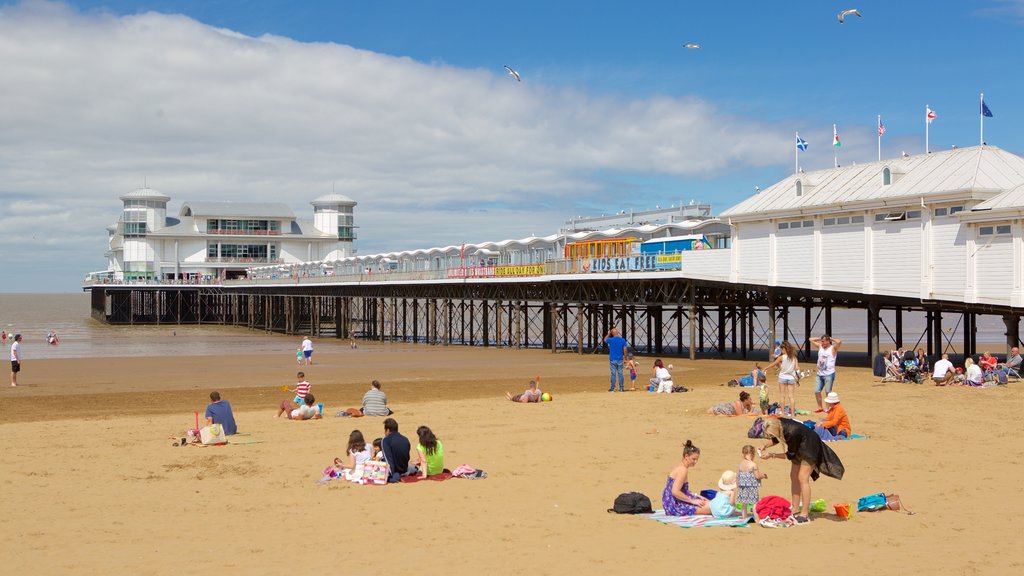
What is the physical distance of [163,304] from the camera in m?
93.3

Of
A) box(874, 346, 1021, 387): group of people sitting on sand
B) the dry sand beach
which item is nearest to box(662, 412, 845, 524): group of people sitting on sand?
the dry sand beach

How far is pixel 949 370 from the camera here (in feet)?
69.6

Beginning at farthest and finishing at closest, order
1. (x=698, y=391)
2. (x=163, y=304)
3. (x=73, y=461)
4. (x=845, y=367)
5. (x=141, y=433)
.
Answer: (x=163, y=304) < (x=845, y=367) < (x=698, y=391) < (x=141, y=433) < (x=73, y=461)

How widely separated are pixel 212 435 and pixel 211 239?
83.7 metres

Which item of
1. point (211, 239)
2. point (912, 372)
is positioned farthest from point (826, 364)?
point (211, 239)

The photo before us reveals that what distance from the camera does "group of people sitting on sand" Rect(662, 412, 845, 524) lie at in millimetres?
9359

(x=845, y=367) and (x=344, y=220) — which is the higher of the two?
(x=344, y=220)

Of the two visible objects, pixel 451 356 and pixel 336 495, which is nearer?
pixel 336 495

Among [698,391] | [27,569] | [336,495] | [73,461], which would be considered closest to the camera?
[27,569]

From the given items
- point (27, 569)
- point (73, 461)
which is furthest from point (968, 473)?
point (73, 461)

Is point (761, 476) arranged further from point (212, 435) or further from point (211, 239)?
point (211, 239)

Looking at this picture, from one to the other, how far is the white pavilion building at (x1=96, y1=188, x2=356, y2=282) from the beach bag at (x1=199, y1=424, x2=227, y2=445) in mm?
78058

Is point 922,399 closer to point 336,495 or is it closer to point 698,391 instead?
point 698,391

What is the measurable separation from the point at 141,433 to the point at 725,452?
29.8ft
